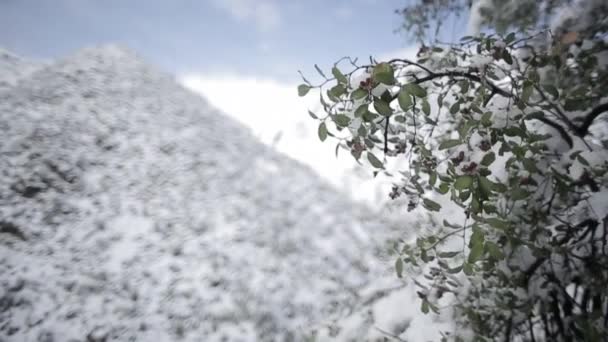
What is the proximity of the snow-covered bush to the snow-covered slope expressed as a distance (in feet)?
8.10

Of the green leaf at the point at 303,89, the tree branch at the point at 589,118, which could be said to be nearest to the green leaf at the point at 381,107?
the green leaf at the point at 303,89

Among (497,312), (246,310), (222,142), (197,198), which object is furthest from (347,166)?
(497,312)

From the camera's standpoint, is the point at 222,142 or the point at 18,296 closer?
the point at 18,296

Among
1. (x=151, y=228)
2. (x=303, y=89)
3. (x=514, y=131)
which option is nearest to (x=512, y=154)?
(x=514, y=131)

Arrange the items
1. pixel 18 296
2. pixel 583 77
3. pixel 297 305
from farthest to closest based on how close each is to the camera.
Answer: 1. pixel 297 305
2. pixel 18 296
3. pixel 583 77

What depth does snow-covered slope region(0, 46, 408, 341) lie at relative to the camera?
3.14m

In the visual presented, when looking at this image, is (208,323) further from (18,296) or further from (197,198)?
(197,198)

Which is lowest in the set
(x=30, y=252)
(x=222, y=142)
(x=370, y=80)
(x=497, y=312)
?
(x=30, y=252)

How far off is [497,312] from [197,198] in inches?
173

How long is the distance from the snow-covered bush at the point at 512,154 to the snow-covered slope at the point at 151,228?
2.47 meters

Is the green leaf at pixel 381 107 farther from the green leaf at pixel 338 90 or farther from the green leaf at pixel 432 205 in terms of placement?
the green leaf at pixel 432 205

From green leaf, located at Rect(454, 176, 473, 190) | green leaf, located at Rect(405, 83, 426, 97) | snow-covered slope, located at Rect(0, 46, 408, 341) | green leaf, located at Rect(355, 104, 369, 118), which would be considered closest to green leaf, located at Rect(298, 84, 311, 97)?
green leaf, located at Rect(355, 104, 369, 118)

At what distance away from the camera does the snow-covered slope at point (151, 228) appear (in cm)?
314

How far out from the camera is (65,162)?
15.5 ft
